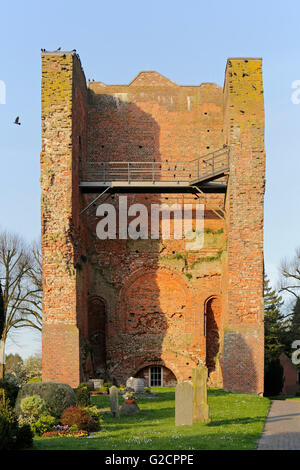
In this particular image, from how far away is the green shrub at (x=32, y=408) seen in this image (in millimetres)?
16125

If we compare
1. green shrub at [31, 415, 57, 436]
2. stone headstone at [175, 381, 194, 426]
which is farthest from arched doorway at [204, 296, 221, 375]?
green shrub at [31, 415, 57, 436]

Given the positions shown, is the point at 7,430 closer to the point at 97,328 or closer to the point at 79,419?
the point at 79,419

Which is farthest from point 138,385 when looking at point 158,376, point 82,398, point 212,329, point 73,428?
point 73,428

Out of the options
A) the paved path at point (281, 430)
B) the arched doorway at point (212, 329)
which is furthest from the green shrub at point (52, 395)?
the arched doorway at point (212, 329)

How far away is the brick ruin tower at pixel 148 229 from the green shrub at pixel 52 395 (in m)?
7.77

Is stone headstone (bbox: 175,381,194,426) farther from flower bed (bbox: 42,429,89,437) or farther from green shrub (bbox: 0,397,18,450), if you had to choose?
green shrub (bbox: 0,397,18,450)

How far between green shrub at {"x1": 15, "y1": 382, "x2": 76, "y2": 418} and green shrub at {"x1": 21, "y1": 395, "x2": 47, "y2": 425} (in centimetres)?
50

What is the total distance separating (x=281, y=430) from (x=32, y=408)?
19.1 ft

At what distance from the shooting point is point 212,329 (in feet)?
97.6

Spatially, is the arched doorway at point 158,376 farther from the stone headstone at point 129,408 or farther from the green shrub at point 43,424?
the green shrub at point 43,424

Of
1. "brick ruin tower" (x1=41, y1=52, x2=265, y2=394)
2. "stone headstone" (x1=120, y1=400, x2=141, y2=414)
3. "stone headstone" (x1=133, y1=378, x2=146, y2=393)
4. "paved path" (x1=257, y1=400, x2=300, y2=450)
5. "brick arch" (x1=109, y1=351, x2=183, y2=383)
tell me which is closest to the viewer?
"paved path" (x1=257, y1=400, x2=300, y2=450)

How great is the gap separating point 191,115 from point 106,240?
710 centimetres

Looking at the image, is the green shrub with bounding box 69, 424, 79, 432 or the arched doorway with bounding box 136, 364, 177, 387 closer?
the green shrub with bounding box 69, 424, 79, 432

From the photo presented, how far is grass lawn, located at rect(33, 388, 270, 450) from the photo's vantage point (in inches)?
513
